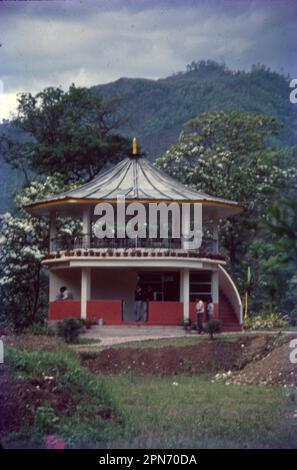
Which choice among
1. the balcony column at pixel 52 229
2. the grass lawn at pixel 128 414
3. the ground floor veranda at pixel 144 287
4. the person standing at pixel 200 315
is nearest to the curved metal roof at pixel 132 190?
the balcony column at pixel 52 229

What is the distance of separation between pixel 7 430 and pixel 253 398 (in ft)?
15.3

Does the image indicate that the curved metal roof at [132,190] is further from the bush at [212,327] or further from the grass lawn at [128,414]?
the grass lawn at [128,414]

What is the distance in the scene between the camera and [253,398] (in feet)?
49.8

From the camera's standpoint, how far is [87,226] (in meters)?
26.5

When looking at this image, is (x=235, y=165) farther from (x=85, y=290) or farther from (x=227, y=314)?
(x=85, y=290)

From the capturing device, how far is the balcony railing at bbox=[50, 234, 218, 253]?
82.9 ft

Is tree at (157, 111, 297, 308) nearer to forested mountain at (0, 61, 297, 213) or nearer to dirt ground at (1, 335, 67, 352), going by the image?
forested mountain at (0, 61, 297, 213)

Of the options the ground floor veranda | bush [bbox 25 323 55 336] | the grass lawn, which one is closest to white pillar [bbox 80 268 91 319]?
the ground floor veranda

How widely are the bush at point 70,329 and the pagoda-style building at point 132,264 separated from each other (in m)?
1.45

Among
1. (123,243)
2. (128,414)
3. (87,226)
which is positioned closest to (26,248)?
(87,226)

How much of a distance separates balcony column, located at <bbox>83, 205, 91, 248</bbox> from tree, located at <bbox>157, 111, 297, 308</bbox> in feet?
16.9

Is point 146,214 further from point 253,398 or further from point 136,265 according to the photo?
point 253,398

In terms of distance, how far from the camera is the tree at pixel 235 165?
100ft

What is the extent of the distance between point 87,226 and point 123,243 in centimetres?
164
